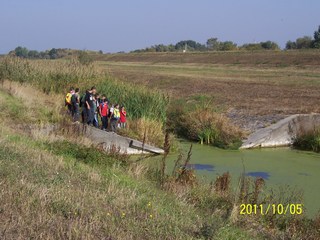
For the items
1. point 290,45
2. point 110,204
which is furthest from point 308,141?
point 290,45

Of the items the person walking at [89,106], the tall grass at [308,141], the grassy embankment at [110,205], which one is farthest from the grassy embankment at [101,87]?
the grassy embankment at [110,205]

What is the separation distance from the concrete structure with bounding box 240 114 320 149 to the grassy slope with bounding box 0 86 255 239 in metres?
11.7

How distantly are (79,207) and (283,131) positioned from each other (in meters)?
16.1

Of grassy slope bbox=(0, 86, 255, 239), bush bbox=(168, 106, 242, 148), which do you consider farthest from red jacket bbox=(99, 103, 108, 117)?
grassy slope bbox=(0, 86, 255, 239)

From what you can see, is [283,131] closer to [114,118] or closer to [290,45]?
[114,118]

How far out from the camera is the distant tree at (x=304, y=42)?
282 feet

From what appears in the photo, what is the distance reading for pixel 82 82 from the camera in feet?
87.5

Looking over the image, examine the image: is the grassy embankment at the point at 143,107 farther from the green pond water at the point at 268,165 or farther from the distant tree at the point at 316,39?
the distant tree at the point at 316,39

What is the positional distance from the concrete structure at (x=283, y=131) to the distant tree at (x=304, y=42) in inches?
2608

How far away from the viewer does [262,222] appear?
8.59 meters

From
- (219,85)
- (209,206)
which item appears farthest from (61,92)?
(209,206)

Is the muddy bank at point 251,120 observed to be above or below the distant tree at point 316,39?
below
